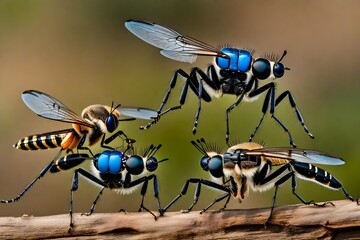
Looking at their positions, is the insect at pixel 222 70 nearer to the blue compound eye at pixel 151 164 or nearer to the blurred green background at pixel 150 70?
the blue compound eye at pixel 151 164

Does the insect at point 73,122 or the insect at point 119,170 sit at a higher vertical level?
the insect at point 73,122

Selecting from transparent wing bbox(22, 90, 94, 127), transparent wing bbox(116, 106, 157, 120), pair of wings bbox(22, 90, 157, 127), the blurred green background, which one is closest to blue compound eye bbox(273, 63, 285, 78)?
transparent wing bbox(116, 106, 157, 120)

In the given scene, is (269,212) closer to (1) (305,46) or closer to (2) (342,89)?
(2) (342,89)

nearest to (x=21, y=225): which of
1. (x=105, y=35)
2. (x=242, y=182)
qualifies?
(x=242, y=182)

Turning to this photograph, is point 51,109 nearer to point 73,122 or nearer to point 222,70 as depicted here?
point 73,122

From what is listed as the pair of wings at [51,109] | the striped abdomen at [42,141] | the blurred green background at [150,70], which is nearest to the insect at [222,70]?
the pair of wings at [51,109]

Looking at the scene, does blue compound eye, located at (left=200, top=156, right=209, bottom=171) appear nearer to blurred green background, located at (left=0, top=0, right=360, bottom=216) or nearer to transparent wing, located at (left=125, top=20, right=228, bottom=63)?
transparent wing, located at (left=125, top=20, right=228, bottom=63)
